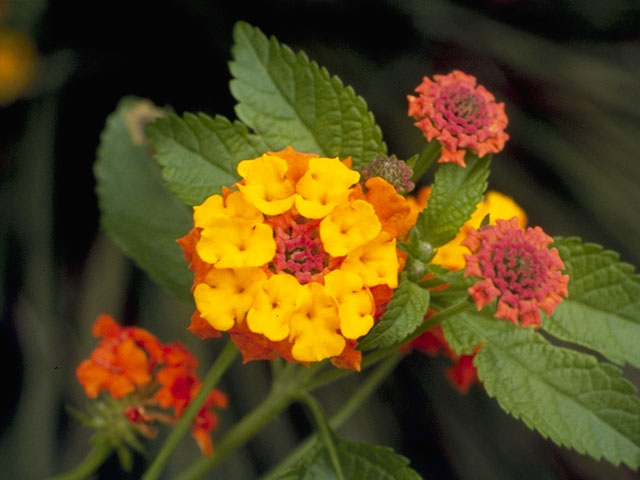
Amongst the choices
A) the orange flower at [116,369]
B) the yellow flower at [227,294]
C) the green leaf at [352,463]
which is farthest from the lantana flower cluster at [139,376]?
the yellow flower at [227,294]

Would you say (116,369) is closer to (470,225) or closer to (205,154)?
(205,154)

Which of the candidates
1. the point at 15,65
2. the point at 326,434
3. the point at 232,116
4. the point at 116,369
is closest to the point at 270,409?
the point at 326,434

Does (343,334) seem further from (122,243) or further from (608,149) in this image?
(608,149)

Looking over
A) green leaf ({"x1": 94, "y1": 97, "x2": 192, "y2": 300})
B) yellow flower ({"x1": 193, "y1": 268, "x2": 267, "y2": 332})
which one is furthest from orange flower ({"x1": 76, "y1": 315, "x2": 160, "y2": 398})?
yellow flower ({"x1": 193, "y1": 268, "x2": 267, "y2": 332})

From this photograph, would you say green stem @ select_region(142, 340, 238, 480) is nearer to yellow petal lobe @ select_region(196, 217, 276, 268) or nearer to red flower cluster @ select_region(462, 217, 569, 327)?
yellow petal lobe @ select_region(196, 217, 276, 268)

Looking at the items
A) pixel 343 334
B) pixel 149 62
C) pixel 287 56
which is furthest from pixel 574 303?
pixel 149 62
